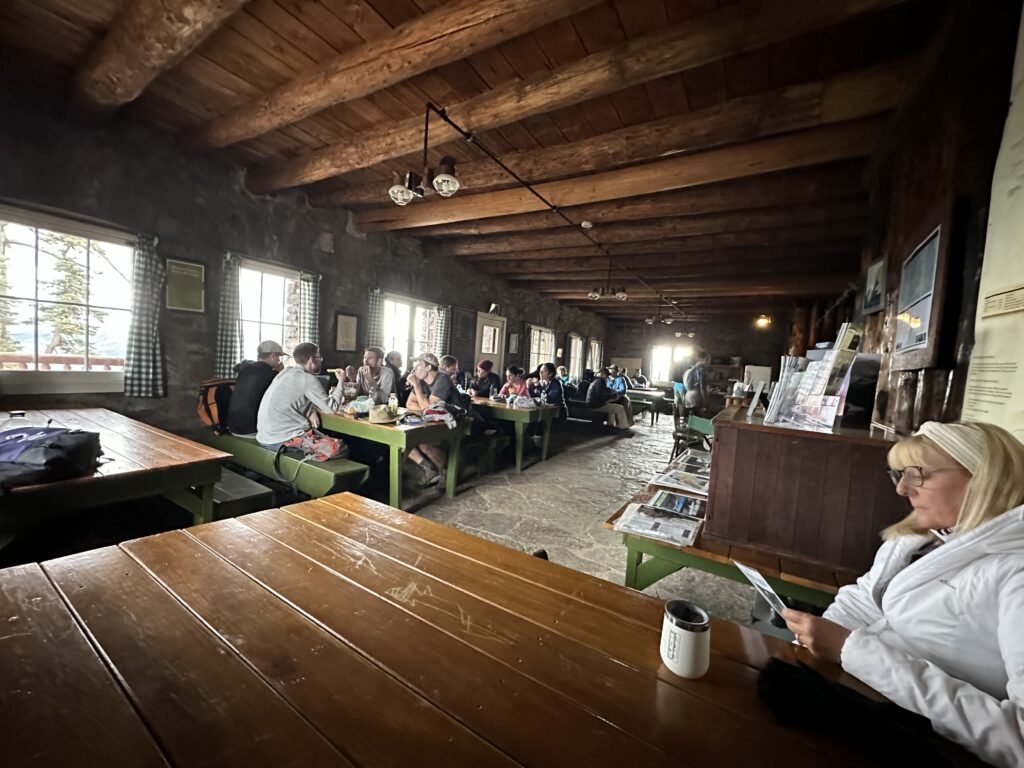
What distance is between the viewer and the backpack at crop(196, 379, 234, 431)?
3615 millimetres

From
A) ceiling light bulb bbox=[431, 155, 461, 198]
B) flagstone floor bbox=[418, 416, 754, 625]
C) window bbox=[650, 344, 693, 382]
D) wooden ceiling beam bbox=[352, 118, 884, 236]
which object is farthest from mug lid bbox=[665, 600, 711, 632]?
window bbox=[650, 344, 693, 382]

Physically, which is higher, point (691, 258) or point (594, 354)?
point (691, 258)

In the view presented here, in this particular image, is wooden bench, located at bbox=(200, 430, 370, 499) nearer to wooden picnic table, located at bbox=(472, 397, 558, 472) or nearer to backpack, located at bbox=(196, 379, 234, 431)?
backpack, located at bbox=(196, 379, 234, 431)

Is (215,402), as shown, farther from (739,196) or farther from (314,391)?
(739,196)

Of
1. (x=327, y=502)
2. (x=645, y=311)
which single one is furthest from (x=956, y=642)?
(x=645, y=311)

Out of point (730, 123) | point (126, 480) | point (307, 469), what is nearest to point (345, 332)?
point (307, 469)

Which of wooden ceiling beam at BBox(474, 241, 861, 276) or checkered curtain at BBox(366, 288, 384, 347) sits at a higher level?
wooden ceiling beam at BBox(474, 241, 861, 276)

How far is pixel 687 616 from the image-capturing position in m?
0.81

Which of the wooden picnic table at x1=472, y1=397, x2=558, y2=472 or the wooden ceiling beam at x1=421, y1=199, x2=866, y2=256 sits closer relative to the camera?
the wooden ceiling beam at x1=421, y1=199, x2=866, y2=256

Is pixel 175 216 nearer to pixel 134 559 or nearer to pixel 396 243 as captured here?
pixel 396 243

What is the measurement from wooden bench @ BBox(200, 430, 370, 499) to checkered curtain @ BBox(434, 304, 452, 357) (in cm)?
363

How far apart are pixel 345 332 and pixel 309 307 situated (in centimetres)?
55

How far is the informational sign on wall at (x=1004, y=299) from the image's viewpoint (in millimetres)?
1168

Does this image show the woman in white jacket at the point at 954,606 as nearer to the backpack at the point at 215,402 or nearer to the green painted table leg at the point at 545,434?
the green painted table leg at the point at 545,434
